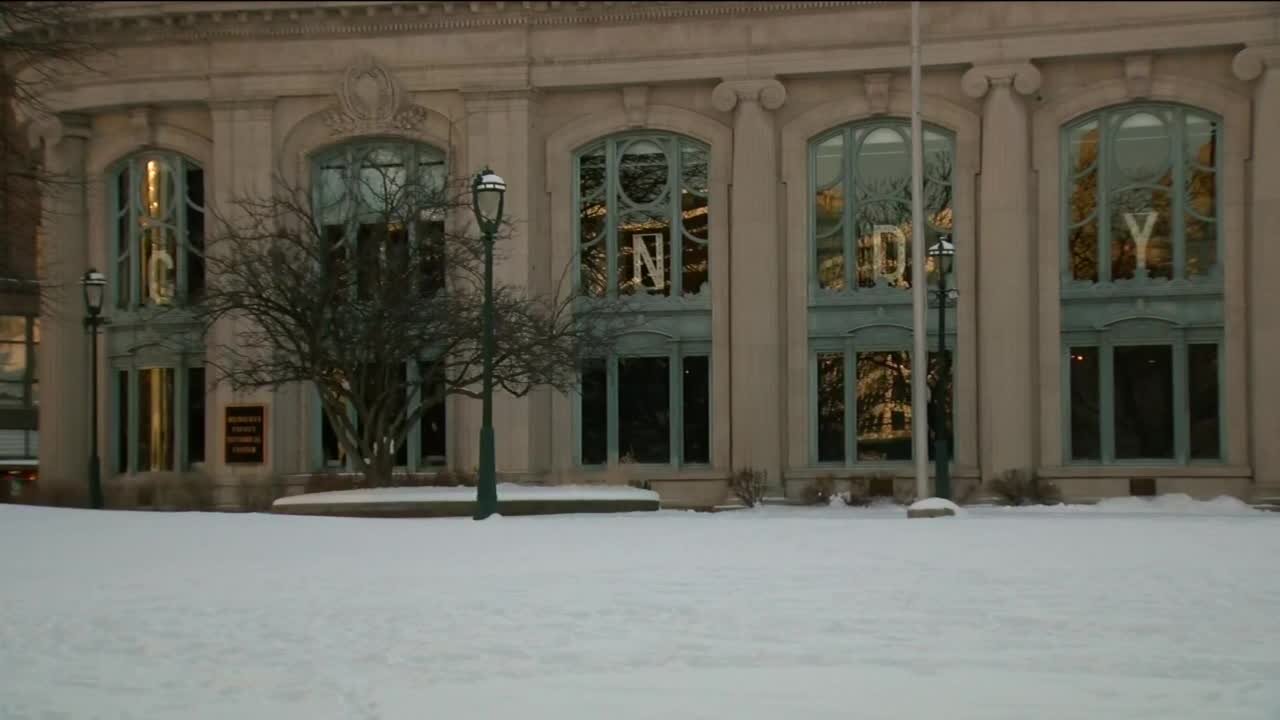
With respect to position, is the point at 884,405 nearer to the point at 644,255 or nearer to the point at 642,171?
the point at 644,255

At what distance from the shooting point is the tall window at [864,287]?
3503 cm

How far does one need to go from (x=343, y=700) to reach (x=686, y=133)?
92.1 ft

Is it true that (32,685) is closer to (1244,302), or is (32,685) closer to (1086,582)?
(1086,582)

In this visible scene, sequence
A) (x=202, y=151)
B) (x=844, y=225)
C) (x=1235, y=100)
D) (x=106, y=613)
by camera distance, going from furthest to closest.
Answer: (x=202, y=151) → (x=844, y=225) → (x=1235, y=100) → (x=106, y=613)

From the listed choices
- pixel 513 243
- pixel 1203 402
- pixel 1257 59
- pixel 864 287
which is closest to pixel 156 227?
pixel 513 243

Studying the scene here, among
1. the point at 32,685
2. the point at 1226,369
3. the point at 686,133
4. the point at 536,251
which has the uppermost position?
the point at 686,133

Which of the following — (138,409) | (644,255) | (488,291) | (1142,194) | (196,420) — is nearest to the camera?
(488,291)

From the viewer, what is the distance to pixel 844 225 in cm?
3525

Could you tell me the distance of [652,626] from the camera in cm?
1000

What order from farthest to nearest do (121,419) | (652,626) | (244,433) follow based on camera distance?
(121,419) < (244,433) < (652,626)

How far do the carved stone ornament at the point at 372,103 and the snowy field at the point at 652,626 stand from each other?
22919 millimetres

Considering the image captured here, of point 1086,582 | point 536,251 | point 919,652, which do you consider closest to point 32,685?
point 919,652

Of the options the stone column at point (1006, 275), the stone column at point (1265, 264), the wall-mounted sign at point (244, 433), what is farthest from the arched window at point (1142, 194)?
the wall-mounted sign at point (244, 433)

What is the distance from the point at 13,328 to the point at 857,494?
1313 inches
